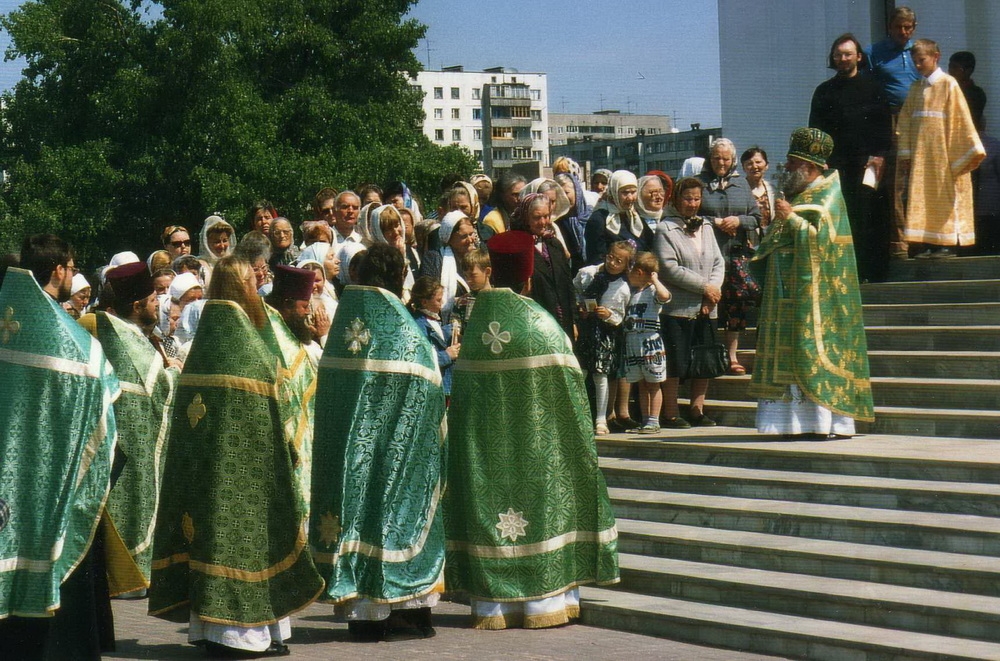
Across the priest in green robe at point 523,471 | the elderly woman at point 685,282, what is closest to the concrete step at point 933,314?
the elderly woman at point 685,282

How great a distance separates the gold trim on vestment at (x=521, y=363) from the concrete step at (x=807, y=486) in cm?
171

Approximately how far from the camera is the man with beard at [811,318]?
9.79 meters

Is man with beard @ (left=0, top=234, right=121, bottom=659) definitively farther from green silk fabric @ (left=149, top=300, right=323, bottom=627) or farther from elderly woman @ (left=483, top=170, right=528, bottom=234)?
elderly woman @ (left=483, top=170, right=528, bottom=234)

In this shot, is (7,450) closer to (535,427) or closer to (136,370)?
(136,370)

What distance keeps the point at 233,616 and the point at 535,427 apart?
1.78m

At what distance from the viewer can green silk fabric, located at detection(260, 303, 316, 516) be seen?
7.50m

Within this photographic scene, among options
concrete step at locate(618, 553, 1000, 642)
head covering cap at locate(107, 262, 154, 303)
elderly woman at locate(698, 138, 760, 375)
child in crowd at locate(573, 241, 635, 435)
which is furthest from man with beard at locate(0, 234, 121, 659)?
elderly woman at locate(698, 138, 760, 375)

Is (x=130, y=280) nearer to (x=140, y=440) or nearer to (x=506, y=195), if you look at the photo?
(x=140, y=440)

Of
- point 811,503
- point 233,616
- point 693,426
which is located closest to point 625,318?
point 693,426

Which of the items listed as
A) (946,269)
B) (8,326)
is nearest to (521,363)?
(8,326)

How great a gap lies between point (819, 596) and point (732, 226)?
495 centimetres

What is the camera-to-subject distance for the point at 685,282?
11094mm

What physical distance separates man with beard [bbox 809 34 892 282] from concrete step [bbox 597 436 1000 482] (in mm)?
2929

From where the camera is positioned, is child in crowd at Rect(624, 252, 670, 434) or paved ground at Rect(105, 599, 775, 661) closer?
paved ground at Rect(105, 599, 775, 661)
